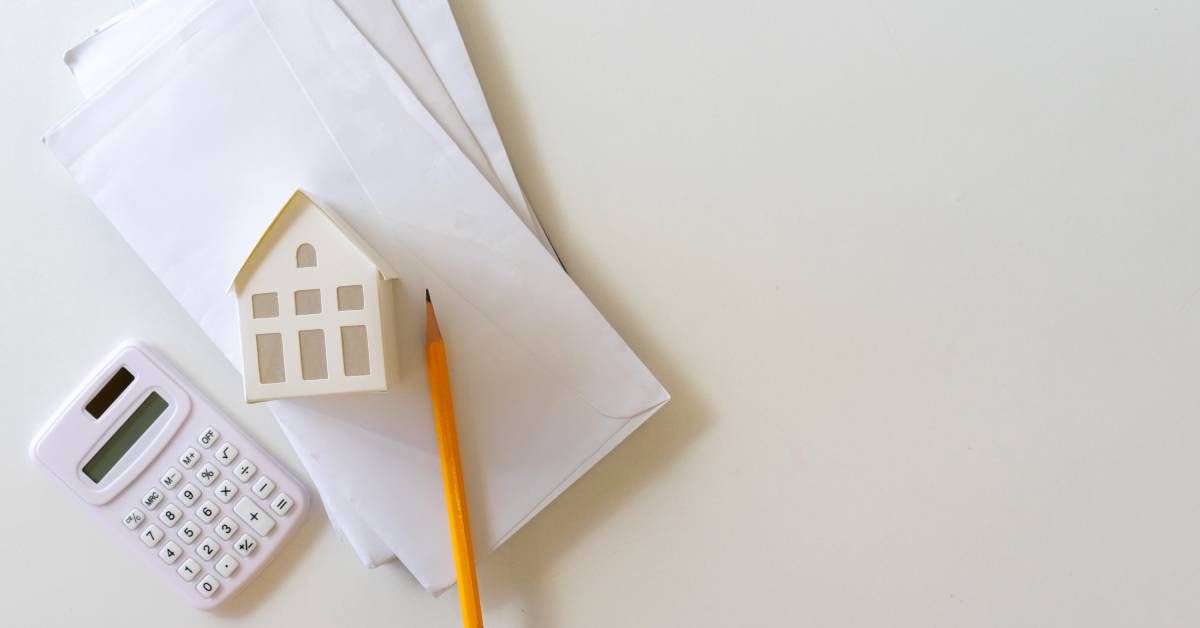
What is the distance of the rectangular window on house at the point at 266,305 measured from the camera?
44 cm

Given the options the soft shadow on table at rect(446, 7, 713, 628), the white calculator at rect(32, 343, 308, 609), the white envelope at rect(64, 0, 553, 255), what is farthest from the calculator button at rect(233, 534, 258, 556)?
the white envelope at rect(64, 0, 553, 255)

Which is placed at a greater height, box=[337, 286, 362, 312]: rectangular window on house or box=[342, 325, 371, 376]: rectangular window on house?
box=[337, 286, 362, 312]: rectangular window on house

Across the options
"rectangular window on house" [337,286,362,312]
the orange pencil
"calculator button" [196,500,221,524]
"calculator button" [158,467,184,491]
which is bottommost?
the orange pencil

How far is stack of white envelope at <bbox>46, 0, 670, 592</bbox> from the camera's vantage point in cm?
50

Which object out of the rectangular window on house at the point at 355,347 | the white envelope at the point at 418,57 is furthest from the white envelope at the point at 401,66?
the rectangular window on house at the point at 355,347

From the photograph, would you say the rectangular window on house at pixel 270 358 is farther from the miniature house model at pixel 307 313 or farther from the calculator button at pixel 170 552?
the calculator button at pixel 170 552

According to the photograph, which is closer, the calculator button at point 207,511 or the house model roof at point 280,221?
the house model roof at point 280,221

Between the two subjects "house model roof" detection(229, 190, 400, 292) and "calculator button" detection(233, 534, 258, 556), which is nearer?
"house model roof" detection(229, 190, 400, 292)

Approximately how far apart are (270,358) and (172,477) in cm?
15

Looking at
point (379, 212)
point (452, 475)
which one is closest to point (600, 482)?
point (452, 475)

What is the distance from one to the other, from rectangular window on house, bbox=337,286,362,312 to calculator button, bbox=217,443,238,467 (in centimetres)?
15

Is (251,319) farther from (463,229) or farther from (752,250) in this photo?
(752,250)

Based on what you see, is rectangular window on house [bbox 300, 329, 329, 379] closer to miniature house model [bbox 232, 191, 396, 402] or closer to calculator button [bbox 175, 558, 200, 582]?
miniature house model [bbox 232, 191, 396, 402]

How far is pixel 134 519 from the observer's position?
53 centimetres
